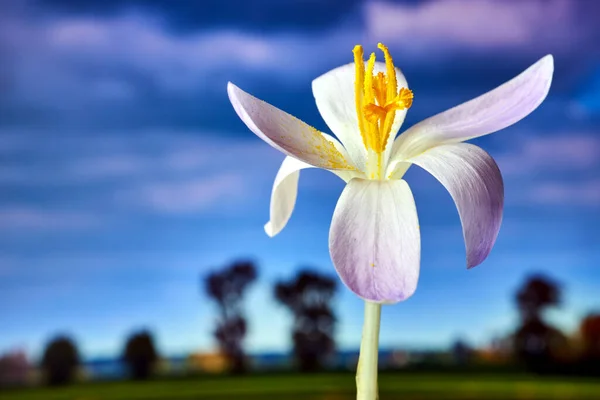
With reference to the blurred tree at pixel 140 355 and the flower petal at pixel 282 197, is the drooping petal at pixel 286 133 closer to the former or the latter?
the flower petal at pixel 282 197

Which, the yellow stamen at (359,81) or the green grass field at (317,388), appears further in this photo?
the green grass field at (317,388)

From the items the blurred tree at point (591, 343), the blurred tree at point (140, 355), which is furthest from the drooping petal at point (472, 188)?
the blurred tree at point (591, 343)

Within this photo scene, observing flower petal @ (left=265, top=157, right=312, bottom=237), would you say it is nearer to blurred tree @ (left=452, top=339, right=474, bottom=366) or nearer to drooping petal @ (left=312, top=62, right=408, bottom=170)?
drooping petal @ (left=312, top=62, right=408, bottom=170)

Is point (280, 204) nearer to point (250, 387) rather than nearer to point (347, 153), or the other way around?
point (347, 153)

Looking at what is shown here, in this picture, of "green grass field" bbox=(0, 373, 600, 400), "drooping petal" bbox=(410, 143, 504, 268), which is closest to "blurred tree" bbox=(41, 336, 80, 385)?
"green grass field" bbox=(0, 373, 600, 400)

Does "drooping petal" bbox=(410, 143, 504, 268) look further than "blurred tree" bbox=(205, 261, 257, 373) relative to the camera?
No

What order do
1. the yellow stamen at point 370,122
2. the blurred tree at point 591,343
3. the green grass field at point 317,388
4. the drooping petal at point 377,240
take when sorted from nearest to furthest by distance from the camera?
the drooping petal at point 377,240 → the yellow stamen at point 370,122 → the green grass field at point 317,388 → the blurred tree at point 591,343
